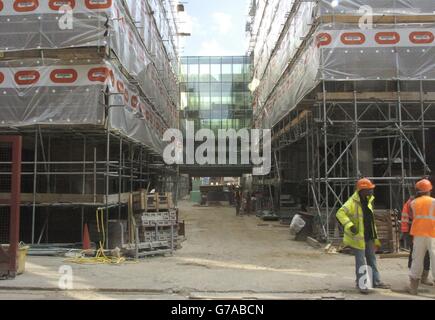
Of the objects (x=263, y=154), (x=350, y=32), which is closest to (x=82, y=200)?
(x=350, y=32)

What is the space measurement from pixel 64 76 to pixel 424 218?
9716mm

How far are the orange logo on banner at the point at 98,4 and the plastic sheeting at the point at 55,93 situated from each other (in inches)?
61.8

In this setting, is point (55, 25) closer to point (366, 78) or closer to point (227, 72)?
point (366, 78)

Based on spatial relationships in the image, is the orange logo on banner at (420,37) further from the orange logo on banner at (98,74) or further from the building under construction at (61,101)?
the orange logo on banner at (98,74)

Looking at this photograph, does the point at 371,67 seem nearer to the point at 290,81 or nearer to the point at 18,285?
the point at 290,81

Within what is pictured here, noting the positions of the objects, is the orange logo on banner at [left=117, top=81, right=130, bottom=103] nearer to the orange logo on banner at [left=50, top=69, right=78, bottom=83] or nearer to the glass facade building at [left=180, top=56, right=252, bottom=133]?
the orange logo on banner at [left=50, top=69, right=78, bottom=83]

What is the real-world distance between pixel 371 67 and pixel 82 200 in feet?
29.9

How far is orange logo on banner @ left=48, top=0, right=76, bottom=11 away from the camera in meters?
12.7

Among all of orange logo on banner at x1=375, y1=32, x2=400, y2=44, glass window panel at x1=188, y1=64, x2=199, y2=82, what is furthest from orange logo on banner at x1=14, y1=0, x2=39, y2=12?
glass window panel at x1=188, y1=64, x2=199, y2=82

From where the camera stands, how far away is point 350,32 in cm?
1355

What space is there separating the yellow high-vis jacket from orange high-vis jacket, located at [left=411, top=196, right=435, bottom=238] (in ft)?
2.63

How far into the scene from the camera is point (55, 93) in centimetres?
1257
